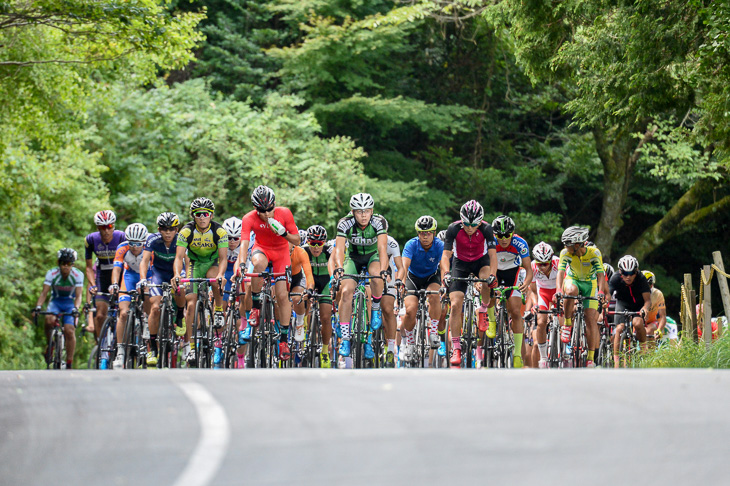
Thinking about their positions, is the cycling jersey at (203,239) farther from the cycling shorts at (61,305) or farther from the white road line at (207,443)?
the white road line at (207,443)

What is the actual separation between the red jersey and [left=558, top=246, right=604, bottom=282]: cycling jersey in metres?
4.26

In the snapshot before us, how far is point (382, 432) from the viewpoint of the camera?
16.6 feet

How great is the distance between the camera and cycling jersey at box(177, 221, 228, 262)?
1315 centimetres

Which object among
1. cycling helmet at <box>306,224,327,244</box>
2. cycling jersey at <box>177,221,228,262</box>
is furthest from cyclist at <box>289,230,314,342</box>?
cycling jersey at <box>177,221,228,262</box>

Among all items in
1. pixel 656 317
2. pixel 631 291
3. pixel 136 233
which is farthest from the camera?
pixel 656 317

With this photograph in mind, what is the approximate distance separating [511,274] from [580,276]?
103 cm

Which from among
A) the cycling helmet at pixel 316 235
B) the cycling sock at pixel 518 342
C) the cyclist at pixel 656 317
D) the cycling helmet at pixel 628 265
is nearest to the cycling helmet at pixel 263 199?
the cycling helmet at pixel 316 235

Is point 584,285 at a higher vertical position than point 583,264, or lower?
lower

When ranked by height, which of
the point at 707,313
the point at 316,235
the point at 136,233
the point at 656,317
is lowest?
the point at 707,313

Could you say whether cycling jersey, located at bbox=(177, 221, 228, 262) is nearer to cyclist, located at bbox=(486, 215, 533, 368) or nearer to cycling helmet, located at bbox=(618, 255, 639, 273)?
cyclist, located at bbox=(486, 215, 533, 368)

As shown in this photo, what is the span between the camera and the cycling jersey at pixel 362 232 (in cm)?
1342

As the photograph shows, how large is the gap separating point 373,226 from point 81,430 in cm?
832

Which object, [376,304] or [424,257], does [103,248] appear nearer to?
[376,304]

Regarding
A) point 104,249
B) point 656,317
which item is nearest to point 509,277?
point 656,317
